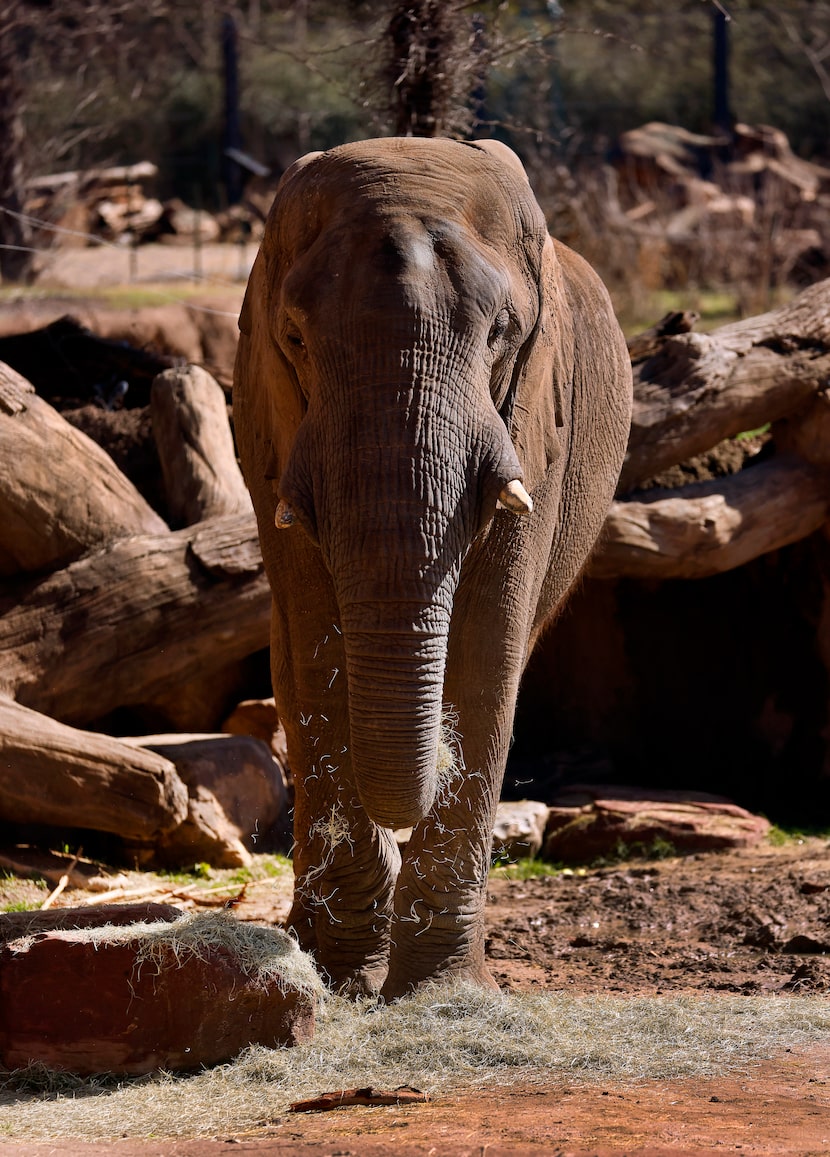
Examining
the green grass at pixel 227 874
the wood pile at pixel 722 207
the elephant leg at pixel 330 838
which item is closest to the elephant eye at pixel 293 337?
the elephant leg at pixel 330 838

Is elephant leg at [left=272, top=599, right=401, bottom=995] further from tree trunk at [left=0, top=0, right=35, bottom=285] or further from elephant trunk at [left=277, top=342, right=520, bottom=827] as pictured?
tree trunk at [left=0, top=0, right=35, bottom=285]

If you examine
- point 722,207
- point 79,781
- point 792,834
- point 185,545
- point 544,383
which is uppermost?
point 544,383

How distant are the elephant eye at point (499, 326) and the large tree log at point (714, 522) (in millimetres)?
4108

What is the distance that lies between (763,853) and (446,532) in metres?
4.64

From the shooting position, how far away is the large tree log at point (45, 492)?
25.9ft

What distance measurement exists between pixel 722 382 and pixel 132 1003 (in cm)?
568

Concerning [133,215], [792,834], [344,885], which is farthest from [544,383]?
[133,215]

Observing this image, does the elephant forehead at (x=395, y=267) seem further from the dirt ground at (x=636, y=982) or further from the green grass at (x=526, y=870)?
the green grass at (x=526, y=870)

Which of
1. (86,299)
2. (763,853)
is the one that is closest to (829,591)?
(763,853)

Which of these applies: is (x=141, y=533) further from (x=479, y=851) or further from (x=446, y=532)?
(x=446, y=532)

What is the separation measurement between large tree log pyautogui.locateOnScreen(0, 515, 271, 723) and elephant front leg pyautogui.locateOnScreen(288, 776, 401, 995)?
2.70 metres

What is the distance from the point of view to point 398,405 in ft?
13.9

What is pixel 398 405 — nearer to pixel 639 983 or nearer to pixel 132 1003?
pixel 132 1003

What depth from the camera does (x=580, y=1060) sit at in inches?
179
